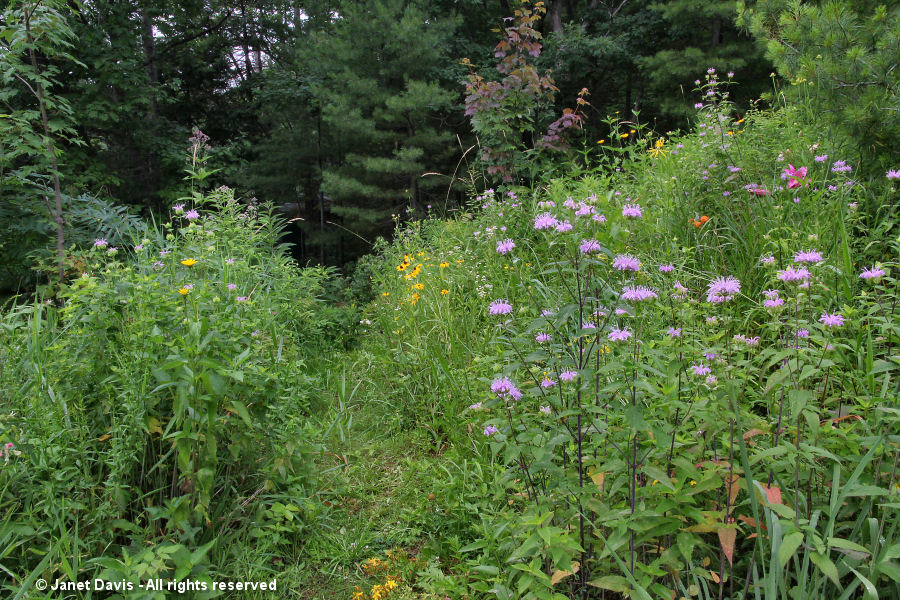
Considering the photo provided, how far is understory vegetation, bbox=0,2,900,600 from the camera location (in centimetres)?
126

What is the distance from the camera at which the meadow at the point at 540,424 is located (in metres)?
1.26

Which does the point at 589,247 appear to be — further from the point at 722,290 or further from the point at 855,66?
the point at 855,66

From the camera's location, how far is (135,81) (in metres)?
7.70

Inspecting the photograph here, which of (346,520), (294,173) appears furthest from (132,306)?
(294,173)

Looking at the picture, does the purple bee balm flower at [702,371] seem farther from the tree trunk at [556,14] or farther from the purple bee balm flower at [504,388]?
the tree trunk at [556,14]

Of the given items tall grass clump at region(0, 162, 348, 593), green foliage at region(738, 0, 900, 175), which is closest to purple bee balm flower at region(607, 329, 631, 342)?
tall grass clump at region(0, 162, 348, 593)

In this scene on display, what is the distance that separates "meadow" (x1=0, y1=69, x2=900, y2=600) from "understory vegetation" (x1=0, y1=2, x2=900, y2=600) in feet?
0.04

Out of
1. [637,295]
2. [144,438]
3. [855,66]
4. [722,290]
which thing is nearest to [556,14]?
[855,66]

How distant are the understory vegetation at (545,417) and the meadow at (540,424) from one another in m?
0.01

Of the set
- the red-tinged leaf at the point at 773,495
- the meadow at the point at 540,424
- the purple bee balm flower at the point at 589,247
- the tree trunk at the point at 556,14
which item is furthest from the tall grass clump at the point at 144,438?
the tree trunk at the point at 556,14

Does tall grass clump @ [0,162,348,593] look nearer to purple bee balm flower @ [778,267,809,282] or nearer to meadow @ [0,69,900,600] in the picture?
meadow @ [0,69,900,600]

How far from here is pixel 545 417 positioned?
1.53 meters

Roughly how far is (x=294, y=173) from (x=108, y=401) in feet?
33.6

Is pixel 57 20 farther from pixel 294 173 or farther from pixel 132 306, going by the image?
pixel 294 173
